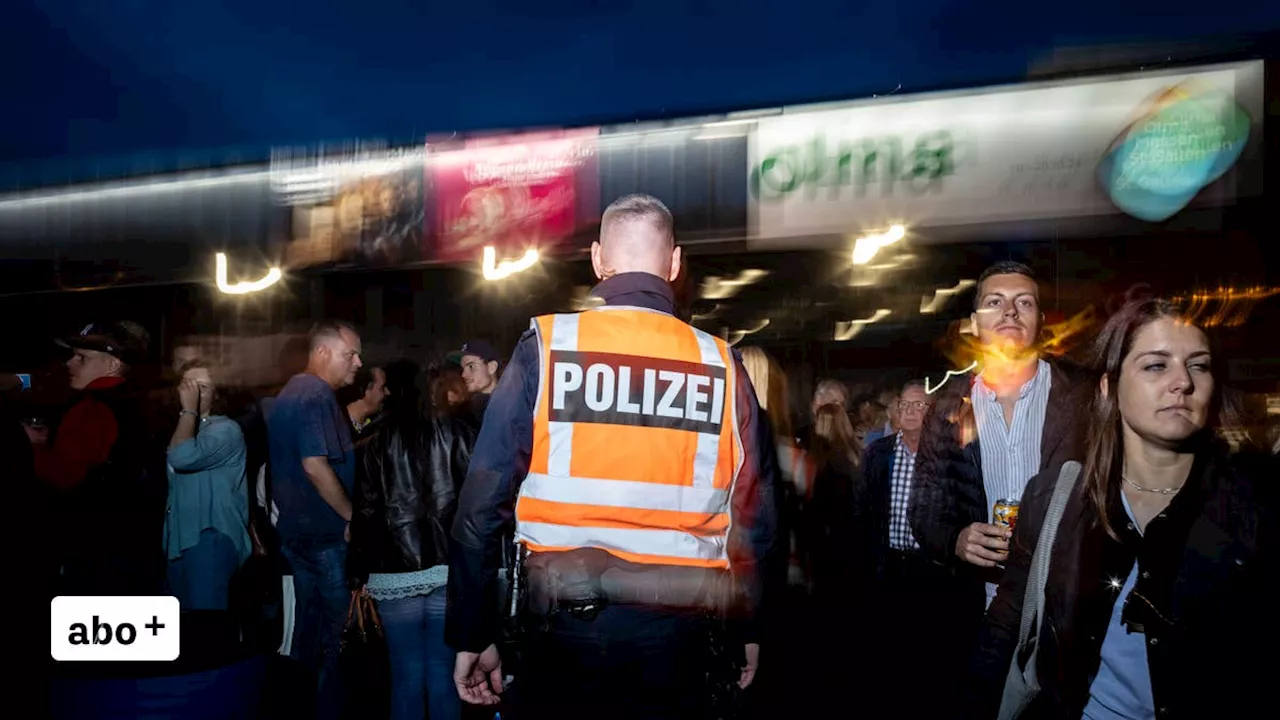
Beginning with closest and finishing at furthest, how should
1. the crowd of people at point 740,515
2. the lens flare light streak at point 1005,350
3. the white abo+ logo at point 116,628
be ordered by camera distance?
the crowd of people at point 740,515, the white abo+ logo at point 116,628, the lens flare light streak at point 1005,350

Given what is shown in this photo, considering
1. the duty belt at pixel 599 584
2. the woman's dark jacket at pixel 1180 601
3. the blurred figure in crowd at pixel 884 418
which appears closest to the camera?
the woman's dark jacket at pixel 1180 601

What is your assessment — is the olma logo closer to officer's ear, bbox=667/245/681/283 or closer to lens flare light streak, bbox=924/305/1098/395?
lens flare light streak, bbox=924/305/1098/395

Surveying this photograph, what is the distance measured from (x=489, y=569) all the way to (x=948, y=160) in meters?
6.89

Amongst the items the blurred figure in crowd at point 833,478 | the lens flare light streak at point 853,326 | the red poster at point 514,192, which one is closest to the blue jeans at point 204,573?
the blurred figure in crowd at point 833,478

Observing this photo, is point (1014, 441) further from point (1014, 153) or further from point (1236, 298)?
point (1236, 298)

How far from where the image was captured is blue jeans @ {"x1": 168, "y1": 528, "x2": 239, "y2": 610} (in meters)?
4.63

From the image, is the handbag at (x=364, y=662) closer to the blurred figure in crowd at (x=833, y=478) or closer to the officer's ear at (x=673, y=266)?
the officer's ear at (x=673, y=266)

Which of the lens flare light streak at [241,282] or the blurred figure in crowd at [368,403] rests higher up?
the lens flare light streak at [241,282]

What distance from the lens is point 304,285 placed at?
1189 cm

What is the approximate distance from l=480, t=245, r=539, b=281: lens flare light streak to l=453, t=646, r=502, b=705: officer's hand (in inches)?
295

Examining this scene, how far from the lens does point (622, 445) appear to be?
7.66 feet

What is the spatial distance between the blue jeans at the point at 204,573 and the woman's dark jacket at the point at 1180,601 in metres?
4.11

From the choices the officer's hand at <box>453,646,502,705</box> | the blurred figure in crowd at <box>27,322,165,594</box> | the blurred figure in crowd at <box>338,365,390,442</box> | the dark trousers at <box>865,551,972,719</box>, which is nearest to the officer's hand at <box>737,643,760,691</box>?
the officer's hand at <box>453,646,502,705</box>

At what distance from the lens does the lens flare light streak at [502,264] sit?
9789mm
